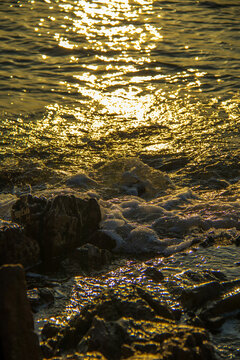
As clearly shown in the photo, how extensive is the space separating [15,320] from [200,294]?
140 centimetres

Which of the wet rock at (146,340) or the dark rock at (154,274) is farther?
the dark rock at (154,274)

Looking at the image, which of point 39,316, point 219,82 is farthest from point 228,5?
point 39,316

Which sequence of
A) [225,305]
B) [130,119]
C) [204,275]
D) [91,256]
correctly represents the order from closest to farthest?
[225,305] → [204,275] → [91,256] → [130,119]

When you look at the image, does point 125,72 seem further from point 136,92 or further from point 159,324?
point 159,324

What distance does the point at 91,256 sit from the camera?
13.3 ft

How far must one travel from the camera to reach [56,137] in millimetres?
7078

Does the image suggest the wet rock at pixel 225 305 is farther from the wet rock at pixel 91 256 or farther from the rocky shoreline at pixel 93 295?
the wet rock at pixel 91 256

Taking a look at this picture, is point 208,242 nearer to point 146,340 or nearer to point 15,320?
point 146,340

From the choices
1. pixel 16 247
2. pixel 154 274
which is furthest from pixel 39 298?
pixel 154 274

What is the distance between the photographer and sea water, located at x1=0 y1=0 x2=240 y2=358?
5.10 meters

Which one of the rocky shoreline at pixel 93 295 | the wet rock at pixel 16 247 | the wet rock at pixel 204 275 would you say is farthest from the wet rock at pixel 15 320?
the wet rock at pixel 204 275

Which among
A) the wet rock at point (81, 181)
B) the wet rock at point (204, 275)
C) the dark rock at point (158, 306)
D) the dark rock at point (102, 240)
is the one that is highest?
the dark rock at point (158, 306)

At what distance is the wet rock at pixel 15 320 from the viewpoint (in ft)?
7.78

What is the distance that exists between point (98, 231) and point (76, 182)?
1.44 meters
